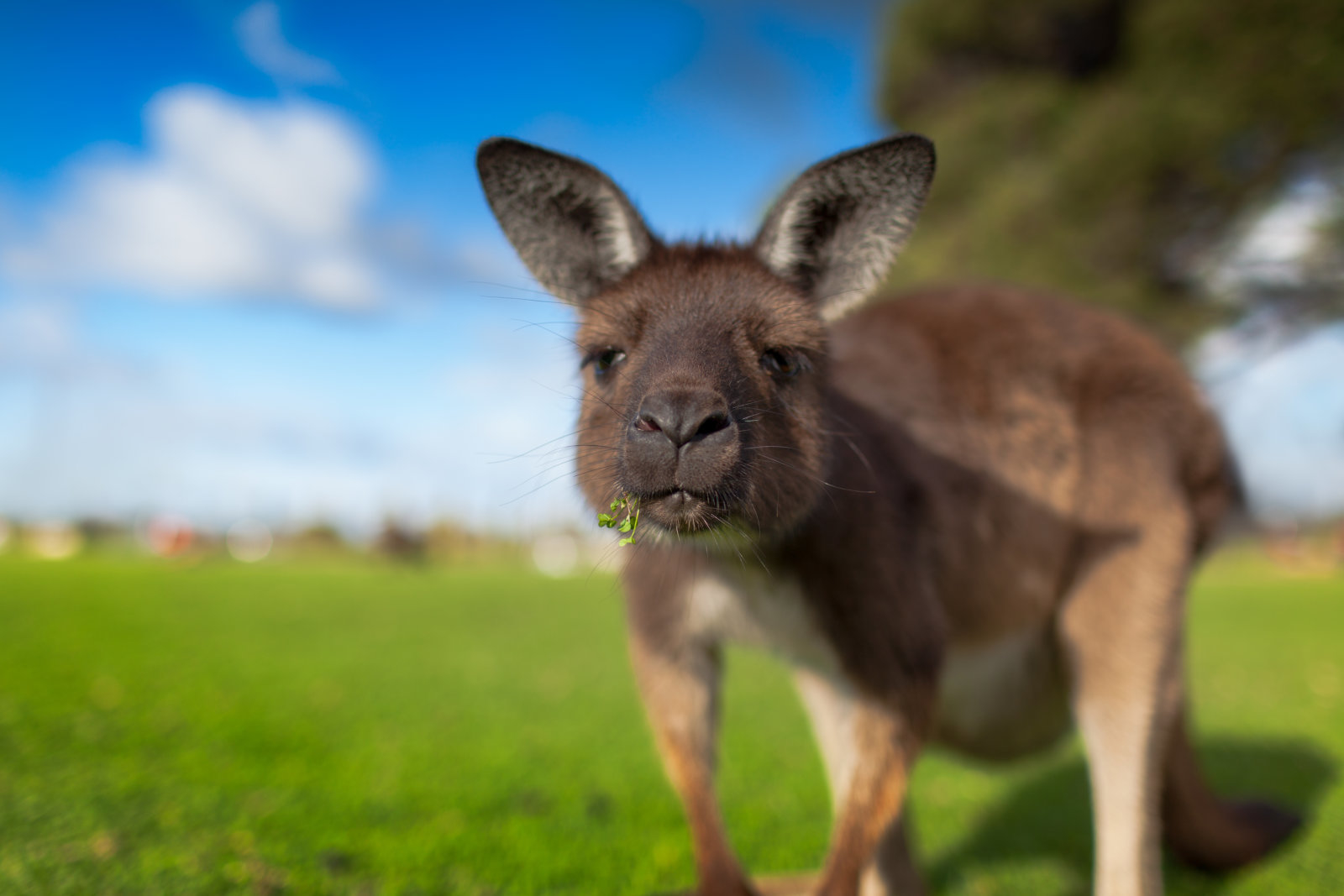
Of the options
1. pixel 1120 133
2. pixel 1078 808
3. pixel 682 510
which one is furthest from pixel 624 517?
pixel 1120 133

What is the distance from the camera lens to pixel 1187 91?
1210 cm

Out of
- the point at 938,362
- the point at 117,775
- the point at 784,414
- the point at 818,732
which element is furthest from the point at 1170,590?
the point at 117,775

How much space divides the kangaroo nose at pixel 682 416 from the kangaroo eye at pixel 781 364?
15.1 inches

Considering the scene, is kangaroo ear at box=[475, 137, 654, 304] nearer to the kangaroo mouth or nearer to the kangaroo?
the kangaroo

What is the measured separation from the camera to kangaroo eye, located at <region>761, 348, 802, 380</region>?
7.63 feet

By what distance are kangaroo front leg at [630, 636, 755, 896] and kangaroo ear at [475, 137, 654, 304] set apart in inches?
43.3

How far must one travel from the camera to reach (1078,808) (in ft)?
14.3

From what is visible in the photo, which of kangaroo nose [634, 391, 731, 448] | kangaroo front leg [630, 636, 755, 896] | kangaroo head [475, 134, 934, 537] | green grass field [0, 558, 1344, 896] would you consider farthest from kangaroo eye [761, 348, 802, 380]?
green grass field [0, 558, 1344, 896]

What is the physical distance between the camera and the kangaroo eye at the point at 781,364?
7.63 ft

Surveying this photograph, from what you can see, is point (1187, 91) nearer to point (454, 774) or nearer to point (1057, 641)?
point (1057, 641)

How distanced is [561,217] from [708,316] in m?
0.58

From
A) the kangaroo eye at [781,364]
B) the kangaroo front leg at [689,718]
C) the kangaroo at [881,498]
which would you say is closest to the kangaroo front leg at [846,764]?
the kangaroo at [881,498]

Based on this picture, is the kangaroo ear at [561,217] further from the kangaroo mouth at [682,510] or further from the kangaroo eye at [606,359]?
the kangaroo mouth at [682,510]

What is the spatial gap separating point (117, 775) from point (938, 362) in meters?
3.80
